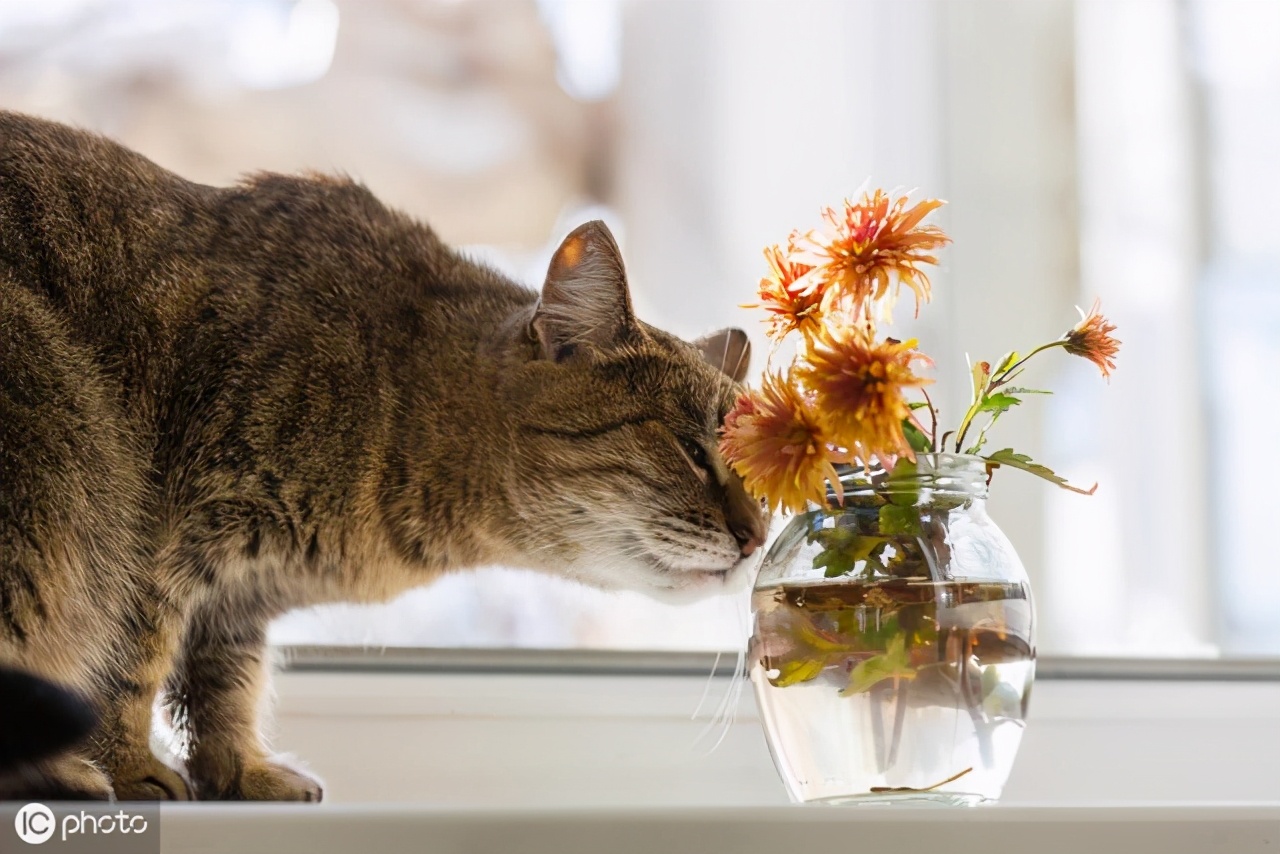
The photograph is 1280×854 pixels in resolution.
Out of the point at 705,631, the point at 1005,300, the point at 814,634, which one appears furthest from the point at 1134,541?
the point at 814,634

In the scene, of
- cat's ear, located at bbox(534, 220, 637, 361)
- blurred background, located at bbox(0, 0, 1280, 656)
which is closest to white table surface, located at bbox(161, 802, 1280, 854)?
cat's ear, located at bbox(534, 220, 637, 361)

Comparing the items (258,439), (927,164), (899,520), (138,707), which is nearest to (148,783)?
Answer: (138,707)

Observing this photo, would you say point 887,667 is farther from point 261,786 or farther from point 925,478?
point 261,786

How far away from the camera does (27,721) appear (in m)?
0.72

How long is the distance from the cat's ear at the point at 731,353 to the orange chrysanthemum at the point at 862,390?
0.30 meters

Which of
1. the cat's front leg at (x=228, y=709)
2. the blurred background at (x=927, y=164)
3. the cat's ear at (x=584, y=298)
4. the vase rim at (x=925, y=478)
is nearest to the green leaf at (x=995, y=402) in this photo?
the vase rim at (x=925, y=478)

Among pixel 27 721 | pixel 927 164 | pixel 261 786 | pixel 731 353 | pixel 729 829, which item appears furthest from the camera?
pixel 927 164

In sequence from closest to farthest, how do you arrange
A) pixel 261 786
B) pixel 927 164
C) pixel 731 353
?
pixel 261 786, pixel 731 353, pixel 927 164

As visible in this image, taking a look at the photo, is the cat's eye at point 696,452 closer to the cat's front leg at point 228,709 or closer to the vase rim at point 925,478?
the vase rim at point 925,478

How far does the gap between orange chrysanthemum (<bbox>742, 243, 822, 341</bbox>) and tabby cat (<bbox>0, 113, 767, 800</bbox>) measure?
0.13m

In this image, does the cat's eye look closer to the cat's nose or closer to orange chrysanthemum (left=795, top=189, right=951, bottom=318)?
the cat's nose

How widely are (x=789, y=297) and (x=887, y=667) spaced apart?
0.83ft

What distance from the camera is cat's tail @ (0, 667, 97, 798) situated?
72 cm

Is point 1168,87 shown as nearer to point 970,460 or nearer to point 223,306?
point 970,460
